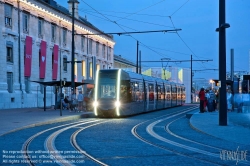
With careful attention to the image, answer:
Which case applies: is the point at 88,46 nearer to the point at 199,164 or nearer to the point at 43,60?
the point at 43,60

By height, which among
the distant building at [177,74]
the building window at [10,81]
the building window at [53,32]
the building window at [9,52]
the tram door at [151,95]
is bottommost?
the tram door at [151,95]

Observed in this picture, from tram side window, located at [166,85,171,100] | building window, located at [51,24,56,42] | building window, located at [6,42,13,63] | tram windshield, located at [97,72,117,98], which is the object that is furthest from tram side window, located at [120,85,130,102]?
building window, located at [51,24,56,42]

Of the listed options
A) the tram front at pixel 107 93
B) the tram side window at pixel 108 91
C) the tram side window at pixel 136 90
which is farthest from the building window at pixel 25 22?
the tram side window at pixel 108 91

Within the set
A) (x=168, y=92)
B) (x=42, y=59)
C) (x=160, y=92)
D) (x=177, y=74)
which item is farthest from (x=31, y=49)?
(x=177, y=74)

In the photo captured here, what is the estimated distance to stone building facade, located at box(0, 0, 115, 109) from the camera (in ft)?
116

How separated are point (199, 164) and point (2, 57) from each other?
1133 inches

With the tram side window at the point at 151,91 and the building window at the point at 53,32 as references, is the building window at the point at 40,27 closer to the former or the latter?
the building window at the point at 53,32

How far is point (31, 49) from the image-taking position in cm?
3878

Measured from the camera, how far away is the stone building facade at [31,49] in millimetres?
35500

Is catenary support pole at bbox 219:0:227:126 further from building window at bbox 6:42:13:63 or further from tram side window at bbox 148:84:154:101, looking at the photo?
building window at bbox 6:42:13:63

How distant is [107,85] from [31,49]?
16.1 m

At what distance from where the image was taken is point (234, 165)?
29.1 ft

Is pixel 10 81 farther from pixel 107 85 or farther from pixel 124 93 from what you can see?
pixel 124 93

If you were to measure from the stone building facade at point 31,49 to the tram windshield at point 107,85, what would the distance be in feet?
23.3
